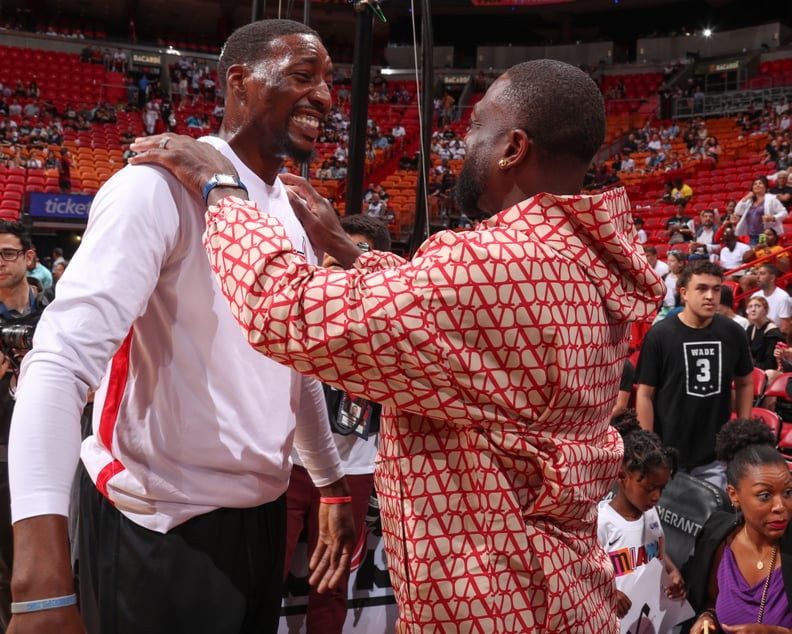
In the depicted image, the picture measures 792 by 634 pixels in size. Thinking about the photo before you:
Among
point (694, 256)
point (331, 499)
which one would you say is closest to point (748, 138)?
point (694, 256)

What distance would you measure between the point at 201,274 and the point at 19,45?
24.4 metres

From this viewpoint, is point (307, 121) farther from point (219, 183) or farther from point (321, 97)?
point (219, 183)

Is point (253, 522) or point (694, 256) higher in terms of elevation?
point (694, 256)

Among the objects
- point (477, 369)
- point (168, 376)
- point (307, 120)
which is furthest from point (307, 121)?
point (477, 369)

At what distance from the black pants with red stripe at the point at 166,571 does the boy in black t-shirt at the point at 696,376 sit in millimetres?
3326

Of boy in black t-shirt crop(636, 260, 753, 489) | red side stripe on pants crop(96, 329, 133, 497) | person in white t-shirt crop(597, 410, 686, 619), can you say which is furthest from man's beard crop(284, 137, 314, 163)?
boy in black t-shirt crop(636, 260, 753, 489)

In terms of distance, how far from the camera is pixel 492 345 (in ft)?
4.05

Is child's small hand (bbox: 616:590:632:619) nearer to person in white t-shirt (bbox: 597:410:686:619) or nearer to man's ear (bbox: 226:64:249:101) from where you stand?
person in white t-shirt (bbox: 597:410:686:619)

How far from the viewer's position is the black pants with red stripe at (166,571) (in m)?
1.38

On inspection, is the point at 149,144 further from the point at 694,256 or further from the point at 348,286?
the point at 694,256

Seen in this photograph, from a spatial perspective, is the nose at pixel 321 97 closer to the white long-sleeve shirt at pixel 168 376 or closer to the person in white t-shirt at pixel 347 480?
the white long-sleeve shirt at pixel 168 376

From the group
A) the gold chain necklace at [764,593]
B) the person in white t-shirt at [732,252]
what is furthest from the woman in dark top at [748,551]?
the person in white t-shirt at [732,252]

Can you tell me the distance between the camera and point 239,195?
1.34 meters

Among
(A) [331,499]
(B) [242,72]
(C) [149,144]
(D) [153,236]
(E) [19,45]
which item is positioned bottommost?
(A) [331,499]
